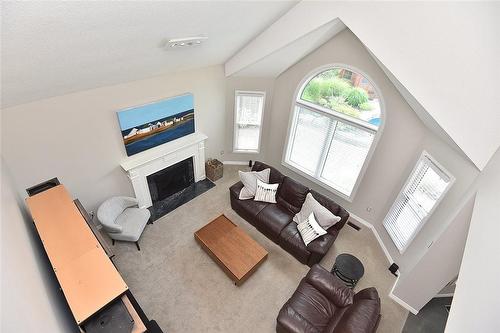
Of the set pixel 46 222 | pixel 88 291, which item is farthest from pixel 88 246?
pixel 46 222

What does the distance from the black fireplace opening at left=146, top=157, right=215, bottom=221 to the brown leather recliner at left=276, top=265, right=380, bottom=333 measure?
3.29 meters

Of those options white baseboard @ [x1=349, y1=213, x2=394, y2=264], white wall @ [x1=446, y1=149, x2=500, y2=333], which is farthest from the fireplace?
white wall @ [x1=446, y1=149, x2=500, y2=333]

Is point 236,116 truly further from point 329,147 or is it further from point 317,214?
point 317,214

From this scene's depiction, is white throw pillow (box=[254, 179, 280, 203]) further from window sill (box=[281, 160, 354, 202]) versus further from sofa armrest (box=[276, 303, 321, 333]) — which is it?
sofa armrest (box=[276, 303, 321, 333])

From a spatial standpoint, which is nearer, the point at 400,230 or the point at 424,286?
the point at 424,286

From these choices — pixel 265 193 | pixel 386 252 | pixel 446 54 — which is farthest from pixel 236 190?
pixel 446 54

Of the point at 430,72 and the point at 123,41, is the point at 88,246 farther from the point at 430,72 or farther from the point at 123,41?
the point at 430,72

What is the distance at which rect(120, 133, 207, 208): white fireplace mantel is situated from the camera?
4.75 meters

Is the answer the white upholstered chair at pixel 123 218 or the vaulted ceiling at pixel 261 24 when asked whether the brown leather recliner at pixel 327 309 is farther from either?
the white upholstered chair at pixel 123 218

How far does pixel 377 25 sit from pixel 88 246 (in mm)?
4239

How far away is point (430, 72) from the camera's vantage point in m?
2.61

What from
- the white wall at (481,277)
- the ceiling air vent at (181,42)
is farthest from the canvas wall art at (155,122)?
the white wall at (481,277)

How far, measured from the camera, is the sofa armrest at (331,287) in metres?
3.62

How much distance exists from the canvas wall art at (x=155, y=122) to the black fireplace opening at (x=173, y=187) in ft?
2.52
